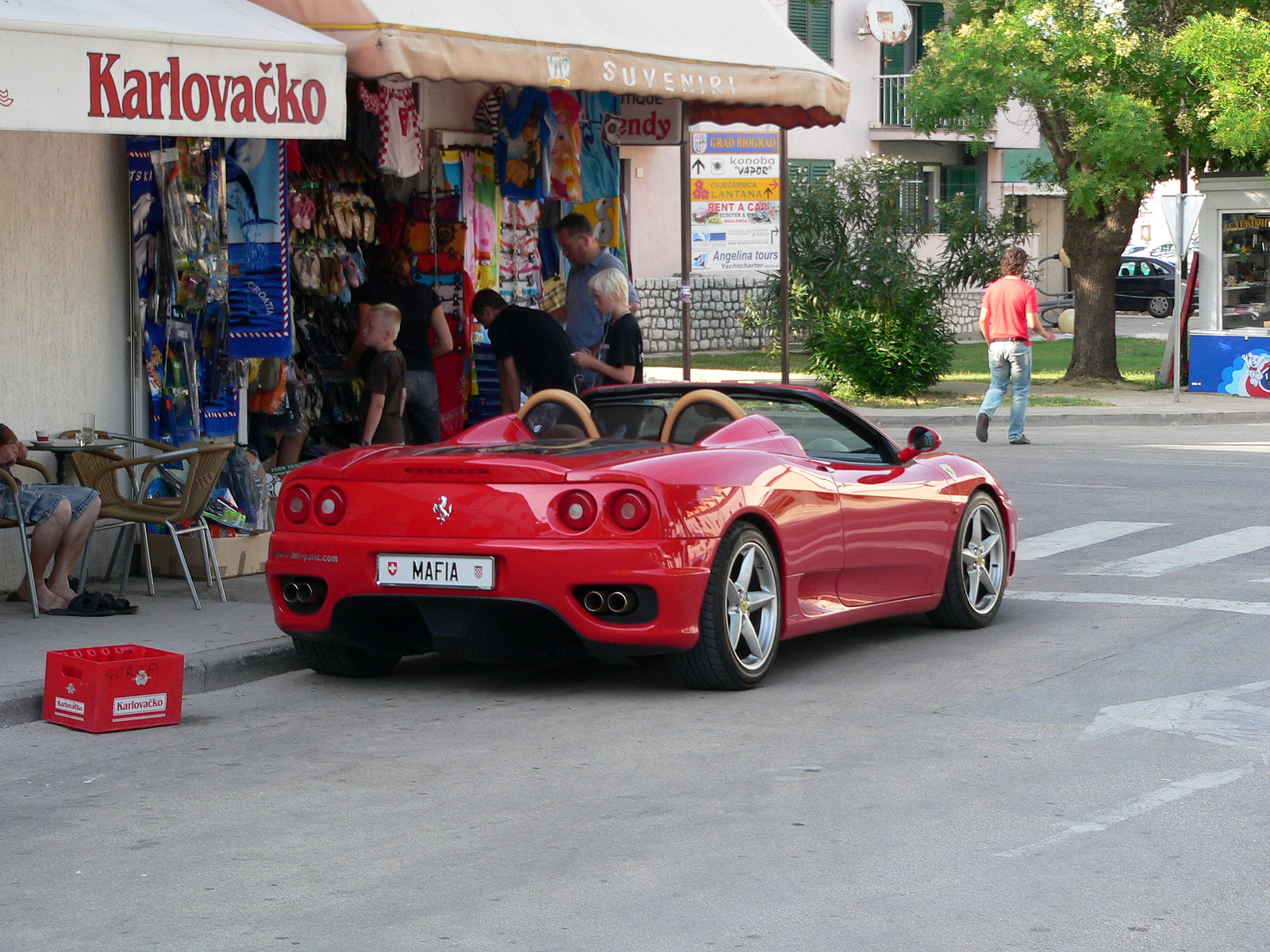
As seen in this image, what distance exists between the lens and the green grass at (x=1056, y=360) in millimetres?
28625

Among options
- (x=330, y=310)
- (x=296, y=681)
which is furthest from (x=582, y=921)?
(x=330, y=310)

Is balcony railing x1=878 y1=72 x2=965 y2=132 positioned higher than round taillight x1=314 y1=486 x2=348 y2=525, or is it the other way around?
balcony railing x1=878 y1=72 x2=965 y2=132

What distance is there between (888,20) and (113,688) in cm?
3664

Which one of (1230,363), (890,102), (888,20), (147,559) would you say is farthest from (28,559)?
(890,102)

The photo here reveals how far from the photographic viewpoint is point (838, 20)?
41.2m

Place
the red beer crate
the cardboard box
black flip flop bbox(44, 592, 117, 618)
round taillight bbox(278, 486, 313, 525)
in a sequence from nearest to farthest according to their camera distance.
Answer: the red beer crate → round taillight bbox(278, 486, 313, 525) → black flip flop bbox(44, 592, 117, 618) → the cardboard box

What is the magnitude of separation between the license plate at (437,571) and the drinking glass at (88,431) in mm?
3227

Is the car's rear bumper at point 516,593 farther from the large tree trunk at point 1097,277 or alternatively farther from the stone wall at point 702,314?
the stone wall at point 702,314

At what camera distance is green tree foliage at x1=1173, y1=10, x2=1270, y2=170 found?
75.0ft

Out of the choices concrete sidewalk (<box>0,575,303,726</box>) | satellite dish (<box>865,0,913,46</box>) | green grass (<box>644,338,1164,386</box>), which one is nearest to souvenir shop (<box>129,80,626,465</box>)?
concrete sidewalk (<box>0,575,303,726</box>)

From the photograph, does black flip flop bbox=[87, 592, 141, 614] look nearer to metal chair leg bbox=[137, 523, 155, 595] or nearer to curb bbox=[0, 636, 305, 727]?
metal chair leg bbox=[137, 523, 155, 595]

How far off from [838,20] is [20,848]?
38196 mm

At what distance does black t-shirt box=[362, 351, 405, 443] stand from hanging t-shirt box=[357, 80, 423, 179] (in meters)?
1.56

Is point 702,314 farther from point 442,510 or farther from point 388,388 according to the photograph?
point 442,510
